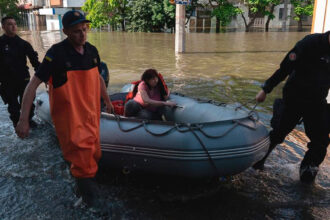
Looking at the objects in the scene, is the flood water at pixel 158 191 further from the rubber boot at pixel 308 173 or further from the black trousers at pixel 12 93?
the black trousers at pixel 12 93

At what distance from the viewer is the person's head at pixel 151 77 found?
4.17 meters

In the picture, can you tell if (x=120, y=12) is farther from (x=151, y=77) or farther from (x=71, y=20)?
(x=71, y=20)

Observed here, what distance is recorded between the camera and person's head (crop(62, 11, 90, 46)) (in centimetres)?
255

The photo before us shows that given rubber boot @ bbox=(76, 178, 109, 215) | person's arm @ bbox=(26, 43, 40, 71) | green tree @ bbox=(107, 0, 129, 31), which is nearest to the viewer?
rubber boot @ bbox=(76, 178, 109, 215)

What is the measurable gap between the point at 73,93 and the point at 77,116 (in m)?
0.19

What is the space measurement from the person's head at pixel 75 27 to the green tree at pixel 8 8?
44.1 m

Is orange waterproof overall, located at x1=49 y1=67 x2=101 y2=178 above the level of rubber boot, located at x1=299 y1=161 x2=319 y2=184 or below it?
above

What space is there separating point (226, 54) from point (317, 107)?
11255mm

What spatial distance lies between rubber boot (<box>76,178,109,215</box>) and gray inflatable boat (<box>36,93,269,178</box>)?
19.3 inches

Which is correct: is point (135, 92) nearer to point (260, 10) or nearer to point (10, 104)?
point (10, 104)

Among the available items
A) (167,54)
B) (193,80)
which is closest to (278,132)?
(193,80)

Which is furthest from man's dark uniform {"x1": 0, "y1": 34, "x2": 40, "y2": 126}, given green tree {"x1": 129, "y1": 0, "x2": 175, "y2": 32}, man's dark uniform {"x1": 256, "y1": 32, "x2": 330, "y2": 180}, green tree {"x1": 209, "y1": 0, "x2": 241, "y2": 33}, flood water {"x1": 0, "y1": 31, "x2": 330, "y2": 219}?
green tree {"x1": 209, "y1": 0, "x2": 241, "y2": 33}

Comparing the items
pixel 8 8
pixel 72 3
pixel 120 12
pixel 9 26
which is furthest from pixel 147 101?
pixel 8 8

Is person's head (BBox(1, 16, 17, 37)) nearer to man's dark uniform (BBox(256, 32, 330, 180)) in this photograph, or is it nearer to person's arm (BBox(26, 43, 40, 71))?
person's arm (BBox(26, 43, 40, 71))
